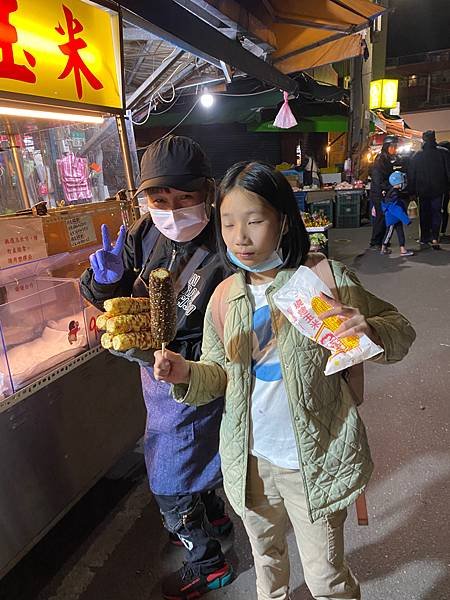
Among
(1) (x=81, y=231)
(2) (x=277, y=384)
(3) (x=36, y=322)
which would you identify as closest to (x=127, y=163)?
(1) (x=81, y=231)

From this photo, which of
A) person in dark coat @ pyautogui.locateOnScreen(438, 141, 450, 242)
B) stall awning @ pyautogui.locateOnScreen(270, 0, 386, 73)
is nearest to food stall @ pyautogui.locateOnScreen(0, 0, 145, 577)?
stall awning @ pyautogui.locateOnScreen(270, 0, 386, 73)

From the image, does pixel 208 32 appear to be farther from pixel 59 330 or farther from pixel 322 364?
pixel 322 364

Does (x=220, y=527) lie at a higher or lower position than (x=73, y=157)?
lower

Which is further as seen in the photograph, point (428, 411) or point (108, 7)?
point (428, 411)

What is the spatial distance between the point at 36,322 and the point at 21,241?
0.52 meters

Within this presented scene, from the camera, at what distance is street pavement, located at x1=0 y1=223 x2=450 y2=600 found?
222 centimetres

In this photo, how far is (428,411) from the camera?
3598 mm

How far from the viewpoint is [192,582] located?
215 centimetres

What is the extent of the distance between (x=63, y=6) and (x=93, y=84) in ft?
1.47

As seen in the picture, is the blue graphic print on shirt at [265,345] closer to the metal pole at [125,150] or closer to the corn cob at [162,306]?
the corn cob at [162,306]

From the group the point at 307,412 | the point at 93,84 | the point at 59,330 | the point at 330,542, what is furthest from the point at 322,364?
the point at 93,84

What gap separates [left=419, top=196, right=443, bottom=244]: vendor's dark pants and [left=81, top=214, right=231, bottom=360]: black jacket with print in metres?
9.05

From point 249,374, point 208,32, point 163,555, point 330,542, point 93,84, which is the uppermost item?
point 208,32

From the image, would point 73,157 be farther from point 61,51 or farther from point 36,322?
point 36,322
